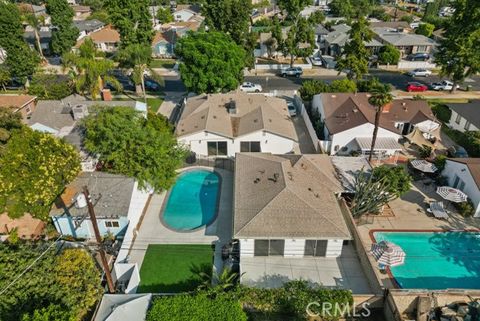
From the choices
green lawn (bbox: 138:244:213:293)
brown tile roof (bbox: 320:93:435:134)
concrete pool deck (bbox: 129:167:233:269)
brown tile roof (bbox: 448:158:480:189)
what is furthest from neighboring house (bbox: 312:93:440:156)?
green lawn (bbox: 138:244:213:293)

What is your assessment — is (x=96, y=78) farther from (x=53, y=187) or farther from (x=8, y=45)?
(x=53, y=187)

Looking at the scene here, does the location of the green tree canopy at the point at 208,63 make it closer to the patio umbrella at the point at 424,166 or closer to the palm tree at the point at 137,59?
the palm tree at the point at 137,59

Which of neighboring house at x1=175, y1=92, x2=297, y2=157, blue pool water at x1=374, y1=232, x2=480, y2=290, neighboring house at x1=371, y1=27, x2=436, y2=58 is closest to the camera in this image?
blue pool water at x1=374, y1=232, x2=480, y2=290

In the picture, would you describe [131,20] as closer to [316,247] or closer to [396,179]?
[396,179]

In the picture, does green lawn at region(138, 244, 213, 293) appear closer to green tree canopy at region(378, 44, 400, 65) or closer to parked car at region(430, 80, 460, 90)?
parked car at region(430, 80, 460, 90)

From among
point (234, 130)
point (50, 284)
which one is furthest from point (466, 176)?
point (50, 284)

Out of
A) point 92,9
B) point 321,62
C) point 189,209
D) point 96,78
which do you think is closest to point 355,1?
point 321,62
